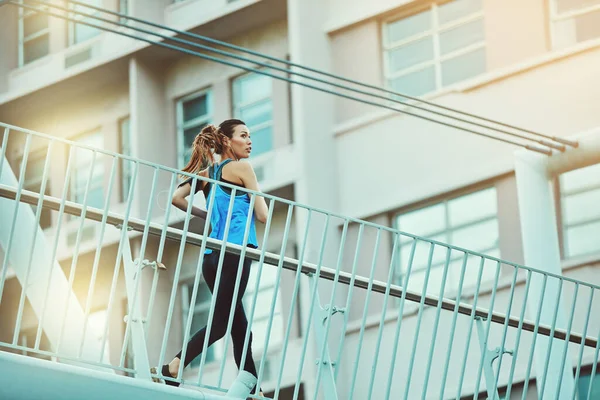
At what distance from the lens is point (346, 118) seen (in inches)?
805

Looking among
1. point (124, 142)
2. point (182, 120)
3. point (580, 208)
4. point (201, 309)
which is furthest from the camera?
point (124, 142)

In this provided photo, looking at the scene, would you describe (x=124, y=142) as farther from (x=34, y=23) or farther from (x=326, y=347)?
(x=326, y=347)

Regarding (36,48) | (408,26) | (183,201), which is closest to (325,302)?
(408,26)

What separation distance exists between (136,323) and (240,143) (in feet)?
5.17

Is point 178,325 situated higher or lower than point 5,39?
lower

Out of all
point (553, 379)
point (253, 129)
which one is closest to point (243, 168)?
point (553, 379)

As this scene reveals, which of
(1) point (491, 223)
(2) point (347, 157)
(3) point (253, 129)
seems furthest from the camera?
(3) point (253, 129)

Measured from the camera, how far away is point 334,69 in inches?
811

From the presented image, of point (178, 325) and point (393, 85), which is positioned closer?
point (393, 85)

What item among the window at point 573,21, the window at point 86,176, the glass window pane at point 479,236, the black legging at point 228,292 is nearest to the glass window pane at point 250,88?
the window at point 86,176

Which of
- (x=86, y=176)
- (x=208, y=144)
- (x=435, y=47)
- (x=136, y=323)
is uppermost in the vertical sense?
(x=435, y=47)

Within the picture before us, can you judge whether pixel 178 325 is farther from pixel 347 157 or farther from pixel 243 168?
pixel 243 168

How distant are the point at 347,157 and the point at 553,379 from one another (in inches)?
396

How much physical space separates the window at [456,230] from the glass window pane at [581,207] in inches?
41.6
